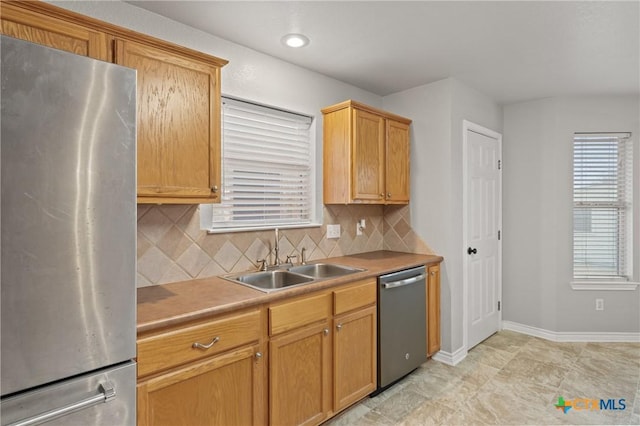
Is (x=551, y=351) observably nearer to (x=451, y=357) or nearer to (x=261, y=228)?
(x=451, y=357)

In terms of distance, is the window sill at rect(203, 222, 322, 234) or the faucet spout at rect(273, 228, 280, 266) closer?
the window sill at rect(203, 222, 322, 234)

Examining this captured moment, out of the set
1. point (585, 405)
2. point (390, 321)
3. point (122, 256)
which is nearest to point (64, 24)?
point (122, 256)

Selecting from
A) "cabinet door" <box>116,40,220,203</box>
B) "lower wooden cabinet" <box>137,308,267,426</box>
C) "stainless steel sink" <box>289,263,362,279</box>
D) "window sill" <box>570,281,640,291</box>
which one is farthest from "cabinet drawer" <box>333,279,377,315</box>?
"window sill" <box>570,281,640,291</box>

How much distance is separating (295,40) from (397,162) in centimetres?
142

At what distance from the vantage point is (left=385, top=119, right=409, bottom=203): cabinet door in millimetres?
3137

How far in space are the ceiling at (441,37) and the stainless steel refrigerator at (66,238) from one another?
3.71 ft

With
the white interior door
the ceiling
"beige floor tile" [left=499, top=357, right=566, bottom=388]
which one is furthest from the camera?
the white interior door

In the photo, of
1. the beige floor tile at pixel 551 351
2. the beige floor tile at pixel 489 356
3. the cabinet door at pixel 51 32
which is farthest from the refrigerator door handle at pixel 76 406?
the beige floor tile at pixel 551 351

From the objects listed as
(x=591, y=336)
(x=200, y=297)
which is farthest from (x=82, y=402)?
(x=591, y=336)

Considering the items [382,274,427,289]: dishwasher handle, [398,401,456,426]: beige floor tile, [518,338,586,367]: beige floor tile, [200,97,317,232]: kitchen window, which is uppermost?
→ [200,97,317,232]: kitchen window

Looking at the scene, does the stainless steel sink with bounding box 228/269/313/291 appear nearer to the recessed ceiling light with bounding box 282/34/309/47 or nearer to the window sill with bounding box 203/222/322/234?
the window sill with bounding box 203/222/322/234

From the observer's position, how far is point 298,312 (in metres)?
1.97

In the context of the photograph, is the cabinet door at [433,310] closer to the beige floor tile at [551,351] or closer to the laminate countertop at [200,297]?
the laminate countertop at [200,297]

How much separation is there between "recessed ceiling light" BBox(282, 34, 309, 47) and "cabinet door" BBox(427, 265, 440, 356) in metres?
2.03
